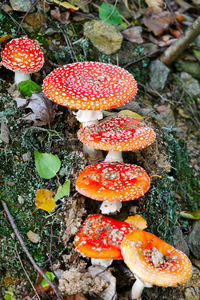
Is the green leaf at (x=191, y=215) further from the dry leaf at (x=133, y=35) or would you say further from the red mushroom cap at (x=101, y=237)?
the dry leaf at (x=133, y=35)

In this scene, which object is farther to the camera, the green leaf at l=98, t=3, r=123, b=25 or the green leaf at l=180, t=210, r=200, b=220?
the green leaf at l=98, t=3, r=123, b=25

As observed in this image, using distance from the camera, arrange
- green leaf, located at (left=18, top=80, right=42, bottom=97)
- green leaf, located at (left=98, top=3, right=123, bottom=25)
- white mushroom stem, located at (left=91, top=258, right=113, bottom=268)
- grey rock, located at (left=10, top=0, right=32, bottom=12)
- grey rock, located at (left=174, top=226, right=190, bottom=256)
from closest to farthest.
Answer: white mushroom stem, located at (left=91, top=258, right=113, bottom=268)
green leaf, located at (left=18, top=80, right=42, bottom=97)
grey rock, located at (left=174, top=226, right=190, bottom=256)
grey rock, located at (left=10, top=0, right=32, bottom=12)
green leaf, located at (left=98, top=3, right=123, bottom=25)

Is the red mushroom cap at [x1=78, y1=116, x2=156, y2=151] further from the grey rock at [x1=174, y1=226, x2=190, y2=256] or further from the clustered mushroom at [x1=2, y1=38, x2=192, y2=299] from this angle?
the grey rock at [x1=174, y1=226, x2=190, y2=256]

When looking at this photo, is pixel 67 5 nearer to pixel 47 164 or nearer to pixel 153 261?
pixel 47 164

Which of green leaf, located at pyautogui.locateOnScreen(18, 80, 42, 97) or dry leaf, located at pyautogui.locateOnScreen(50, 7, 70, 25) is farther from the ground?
dry leaf, located at pyautogui.locateOnScreen(50, 7, 70, 25)

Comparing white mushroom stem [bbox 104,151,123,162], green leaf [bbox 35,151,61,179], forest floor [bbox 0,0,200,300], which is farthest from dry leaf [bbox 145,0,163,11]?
green leaf [bbox 35,151,61,179]

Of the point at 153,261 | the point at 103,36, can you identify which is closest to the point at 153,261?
the point at 153,261

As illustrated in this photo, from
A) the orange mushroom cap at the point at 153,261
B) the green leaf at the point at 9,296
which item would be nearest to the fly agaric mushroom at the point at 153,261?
the orange mushroom cap at the point at 153,261
